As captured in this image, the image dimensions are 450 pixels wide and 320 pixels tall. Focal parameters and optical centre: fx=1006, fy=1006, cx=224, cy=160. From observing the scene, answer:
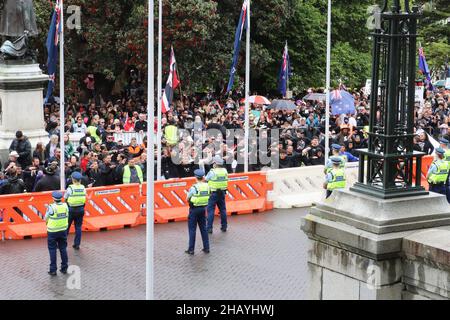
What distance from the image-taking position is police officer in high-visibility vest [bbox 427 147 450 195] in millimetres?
21203

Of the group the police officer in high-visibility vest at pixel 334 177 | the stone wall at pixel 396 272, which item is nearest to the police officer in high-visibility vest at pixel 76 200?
the police officer in high-visibility vest at pixel 334 177

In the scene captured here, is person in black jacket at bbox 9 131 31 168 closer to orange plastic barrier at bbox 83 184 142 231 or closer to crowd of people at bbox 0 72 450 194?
crowd of people at bbox 0 72 450 194

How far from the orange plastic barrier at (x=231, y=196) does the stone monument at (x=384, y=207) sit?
10290mm

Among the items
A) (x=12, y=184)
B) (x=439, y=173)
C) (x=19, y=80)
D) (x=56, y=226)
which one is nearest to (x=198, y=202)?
(x=56, y=226)

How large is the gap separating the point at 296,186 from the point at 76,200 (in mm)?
6960

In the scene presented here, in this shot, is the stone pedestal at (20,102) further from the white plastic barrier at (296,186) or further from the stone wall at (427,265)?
the stone wall at (427,265)

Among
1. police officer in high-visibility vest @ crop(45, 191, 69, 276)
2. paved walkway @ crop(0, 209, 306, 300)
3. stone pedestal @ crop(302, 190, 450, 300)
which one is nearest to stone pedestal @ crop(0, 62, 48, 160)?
paved walkway @ crop(0, 209, 306, 300)

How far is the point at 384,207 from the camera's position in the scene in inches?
432

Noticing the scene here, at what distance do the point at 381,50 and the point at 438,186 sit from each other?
10.5 meters

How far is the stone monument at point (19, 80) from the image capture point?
26.1 meters

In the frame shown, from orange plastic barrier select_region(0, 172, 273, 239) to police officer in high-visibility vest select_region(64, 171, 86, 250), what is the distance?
58.8 inches

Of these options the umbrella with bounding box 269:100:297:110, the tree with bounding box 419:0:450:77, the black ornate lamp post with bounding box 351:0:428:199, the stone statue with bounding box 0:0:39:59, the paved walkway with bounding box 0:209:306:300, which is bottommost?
the paved walkway with bounding box 0:209:306:300

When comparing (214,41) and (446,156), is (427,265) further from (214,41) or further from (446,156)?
(214,41)

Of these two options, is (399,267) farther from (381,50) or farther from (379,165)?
(381,50)
